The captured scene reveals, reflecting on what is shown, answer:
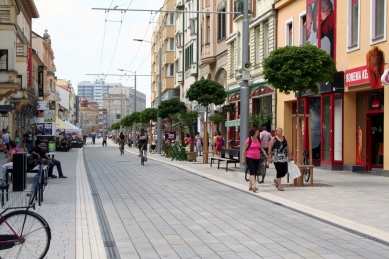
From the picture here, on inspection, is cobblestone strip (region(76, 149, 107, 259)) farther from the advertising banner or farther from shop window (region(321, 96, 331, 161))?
the advertising banner

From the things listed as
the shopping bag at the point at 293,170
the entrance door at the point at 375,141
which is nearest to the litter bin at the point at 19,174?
the shopping bag at the point at 293,170

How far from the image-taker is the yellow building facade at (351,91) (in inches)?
835

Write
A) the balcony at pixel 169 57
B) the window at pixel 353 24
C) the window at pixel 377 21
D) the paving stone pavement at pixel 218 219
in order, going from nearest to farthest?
the paving stone pavement at pixel 218 219, the window at pixel 377 21, the window at pixel 353 24, the balcony at pixel 169 57

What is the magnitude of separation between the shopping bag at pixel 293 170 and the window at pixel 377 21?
688 cm

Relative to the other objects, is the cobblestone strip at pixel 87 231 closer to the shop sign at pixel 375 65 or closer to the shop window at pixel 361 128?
the shop sign at pixel 375 65

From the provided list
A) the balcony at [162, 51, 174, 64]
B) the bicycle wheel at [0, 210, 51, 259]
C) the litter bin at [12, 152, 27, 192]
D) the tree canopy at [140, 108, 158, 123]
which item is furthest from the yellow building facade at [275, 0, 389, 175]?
the balcony at [162, 51, 174, 64]

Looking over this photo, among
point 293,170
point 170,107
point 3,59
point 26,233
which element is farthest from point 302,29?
point 26,233

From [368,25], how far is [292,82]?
19.7ft

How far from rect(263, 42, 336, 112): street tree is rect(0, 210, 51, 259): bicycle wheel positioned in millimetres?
11440

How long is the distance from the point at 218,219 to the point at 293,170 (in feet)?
19.5

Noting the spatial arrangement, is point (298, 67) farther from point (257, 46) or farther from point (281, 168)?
point (257, 46)

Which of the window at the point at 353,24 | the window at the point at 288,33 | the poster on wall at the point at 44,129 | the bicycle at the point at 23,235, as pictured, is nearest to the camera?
the bicycle at the point at 23,235

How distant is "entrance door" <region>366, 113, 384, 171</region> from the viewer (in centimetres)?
2245

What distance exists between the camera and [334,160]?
24406mm
